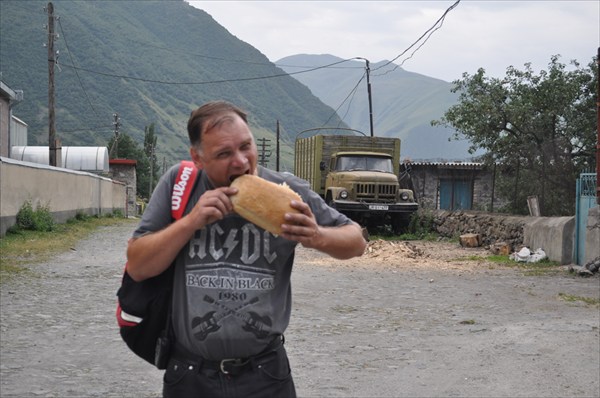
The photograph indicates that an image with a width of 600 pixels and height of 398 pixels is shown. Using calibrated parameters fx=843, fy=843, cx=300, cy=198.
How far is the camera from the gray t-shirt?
2553 mm

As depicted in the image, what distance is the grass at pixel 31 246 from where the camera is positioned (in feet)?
43.7

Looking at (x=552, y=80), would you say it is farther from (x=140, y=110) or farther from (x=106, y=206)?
(x=140, y=110)

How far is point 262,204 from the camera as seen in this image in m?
2.39

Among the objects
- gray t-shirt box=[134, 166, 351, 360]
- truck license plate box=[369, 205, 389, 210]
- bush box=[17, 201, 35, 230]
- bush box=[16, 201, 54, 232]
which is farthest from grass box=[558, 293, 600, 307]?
bush box=[17, 201, 35, 230]

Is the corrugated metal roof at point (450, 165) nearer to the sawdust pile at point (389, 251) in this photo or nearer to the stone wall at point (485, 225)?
the stone wall at point (485, 225)

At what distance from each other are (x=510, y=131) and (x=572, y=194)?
660 cm

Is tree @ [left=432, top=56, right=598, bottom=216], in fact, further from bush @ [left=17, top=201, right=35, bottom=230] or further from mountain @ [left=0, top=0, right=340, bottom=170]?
mountain @ [left=0, top=0, right=340, bottom=170]

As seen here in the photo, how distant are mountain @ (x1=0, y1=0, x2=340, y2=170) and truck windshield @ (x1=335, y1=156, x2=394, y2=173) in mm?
41964

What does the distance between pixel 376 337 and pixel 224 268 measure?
5642 mm

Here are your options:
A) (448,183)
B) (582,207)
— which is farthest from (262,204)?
(448,183)

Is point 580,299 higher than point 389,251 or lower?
lower

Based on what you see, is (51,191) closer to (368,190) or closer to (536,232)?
(368,190)

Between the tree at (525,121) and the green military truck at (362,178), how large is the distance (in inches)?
131

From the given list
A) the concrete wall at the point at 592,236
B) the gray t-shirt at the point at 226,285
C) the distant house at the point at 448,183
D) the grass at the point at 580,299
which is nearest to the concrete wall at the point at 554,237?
the concrete wall at the point at 592,236
